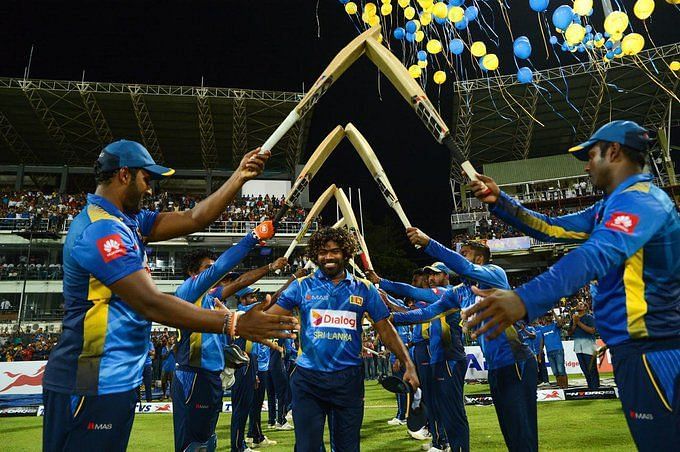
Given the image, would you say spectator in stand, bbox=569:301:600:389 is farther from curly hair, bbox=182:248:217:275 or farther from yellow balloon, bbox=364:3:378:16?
curly hair, bbox=182:248:217:275

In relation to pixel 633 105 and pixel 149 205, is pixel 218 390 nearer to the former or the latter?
pixel 149 205

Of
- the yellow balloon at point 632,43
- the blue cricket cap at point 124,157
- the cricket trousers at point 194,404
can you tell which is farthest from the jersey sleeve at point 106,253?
the yellow balloon at point 632,43

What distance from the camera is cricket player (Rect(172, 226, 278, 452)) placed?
18.5 ft

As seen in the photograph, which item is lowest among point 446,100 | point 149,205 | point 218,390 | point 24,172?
point 218,390

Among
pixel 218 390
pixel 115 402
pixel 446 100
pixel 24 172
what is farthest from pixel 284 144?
pixel 115 402

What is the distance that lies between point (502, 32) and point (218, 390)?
35110 millimetres

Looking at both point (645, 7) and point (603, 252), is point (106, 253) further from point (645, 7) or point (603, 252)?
point (645, 7)

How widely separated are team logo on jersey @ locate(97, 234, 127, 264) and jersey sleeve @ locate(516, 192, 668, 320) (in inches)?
82.7

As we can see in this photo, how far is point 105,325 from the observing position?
9.52 feet

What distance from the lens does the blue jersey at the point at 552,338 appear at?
53.2ft

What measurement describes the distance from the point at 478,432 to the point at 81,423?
8.13 metres

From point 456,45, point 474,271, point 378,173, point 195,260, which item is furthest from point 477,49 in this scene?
point 195,260

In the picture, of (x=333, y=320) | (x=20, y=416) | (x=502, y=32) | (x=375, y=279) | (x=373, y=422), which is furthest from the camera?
(x=502, y=32)

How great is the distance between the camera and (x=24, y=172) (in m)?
43.4
